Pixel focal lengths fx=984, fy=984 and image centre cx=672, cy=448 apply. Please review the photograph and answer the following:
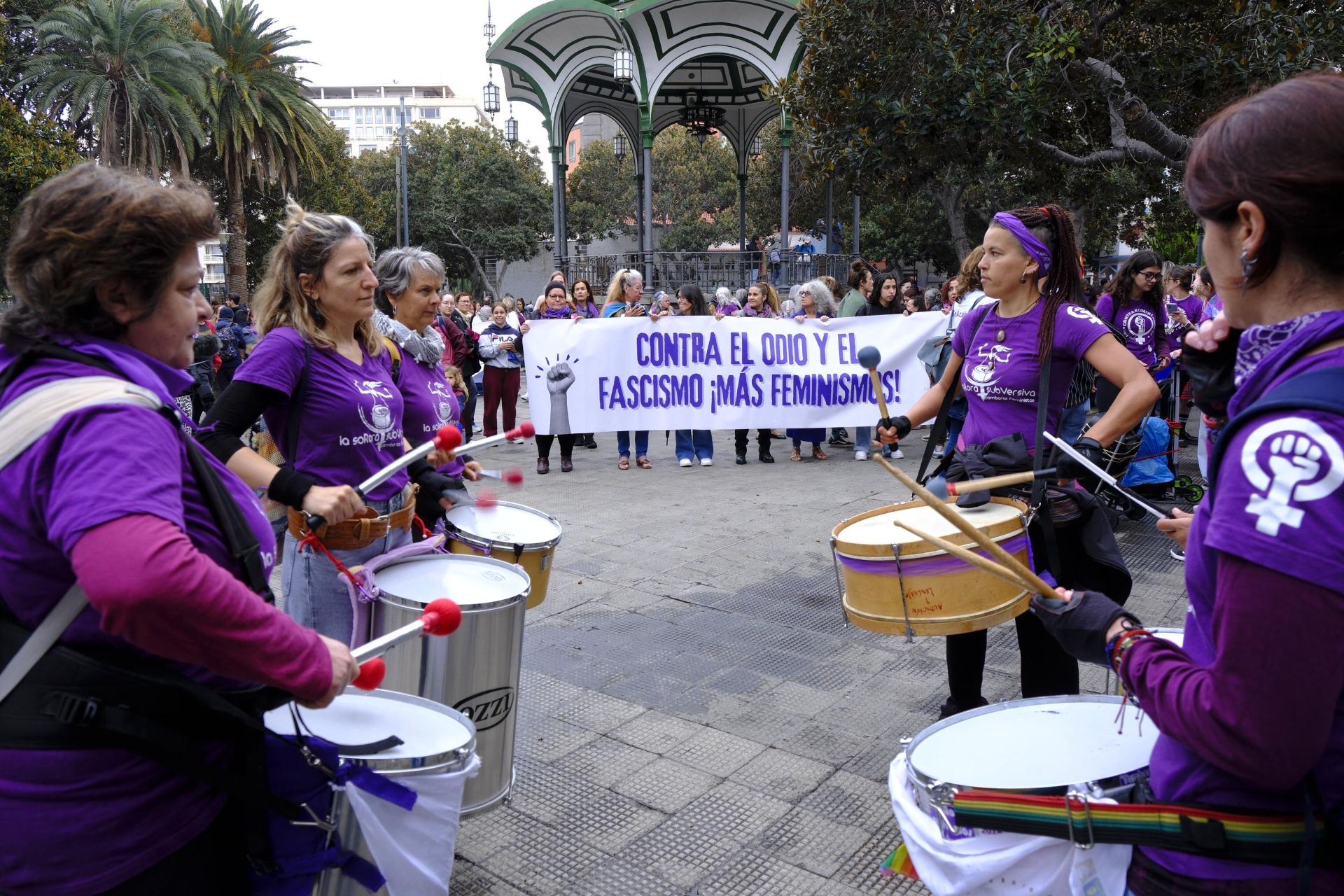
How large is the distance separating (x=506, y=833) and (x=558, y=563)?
315 centimetres

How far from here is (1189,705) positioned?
1.30 m

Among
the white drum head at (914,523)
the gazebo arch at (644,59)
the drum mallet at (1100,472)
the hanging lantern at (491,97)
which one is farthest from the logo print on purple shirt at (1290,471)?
the hanging lantern at (491,97)

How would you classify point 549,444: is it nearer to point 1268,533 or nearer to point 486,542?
point 486,542

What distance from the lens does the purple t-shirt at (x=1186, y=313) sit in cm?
959

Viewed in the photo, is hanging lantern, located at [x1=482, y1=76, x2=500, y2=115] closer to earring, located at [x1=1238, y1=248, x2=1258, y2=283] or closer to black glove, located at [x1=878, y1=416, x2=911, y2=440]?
black glove, located at [x1=878, y1=416, x2=911, y2=440]

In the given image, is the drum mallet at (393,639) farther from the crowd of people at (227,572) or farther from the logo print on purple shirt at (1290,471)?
the logo print on purple shirt at (1290,471)

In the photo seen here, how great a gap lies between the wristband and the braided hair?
2.43 meters

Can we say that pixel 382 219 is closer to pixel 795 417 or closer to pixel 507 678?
pixel 795 417

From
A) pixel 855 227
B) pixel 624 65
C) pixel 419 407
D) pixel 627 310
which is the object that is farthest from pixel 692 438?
pixel 855 227

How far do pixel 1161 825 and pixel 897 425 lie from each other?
8.07ft

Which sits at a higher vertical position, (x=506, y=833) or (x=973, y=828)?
(x=973, y=828)

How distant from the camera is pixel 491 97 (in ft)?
70.1

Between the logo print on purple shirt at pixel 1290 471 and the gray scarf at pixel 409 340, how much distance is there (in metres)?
3.60

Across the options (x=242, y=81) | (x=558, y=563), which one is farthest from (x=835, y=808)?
(x=242, y=81)
